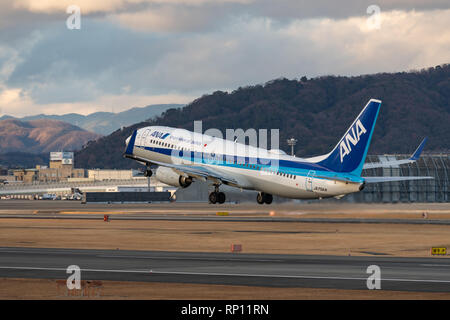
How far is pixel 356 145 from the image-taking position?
7375 cm

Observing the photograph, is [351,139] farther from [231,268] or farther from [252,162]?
[231,268]

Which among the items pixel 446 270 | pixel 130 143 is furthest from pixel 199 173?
pixel 446 270

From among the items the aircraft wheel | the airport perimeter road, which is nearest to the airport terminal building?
the aircraft wheel

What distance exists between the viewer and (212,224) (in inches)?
3258

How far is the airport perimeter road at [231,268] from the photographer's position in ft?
120

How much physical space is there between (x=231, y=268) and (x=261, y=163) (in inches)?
Result: 1653

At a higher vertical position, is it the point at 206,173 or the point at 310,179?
the point at 206,173

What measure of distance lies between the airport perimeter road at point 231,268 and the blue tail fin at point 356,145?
79.7ft

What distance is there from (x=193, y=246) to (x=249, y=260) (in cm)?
1136

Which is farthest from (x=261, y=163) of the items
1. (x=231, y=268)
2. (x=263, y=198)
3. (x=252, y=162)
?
(x=231, y=268)
